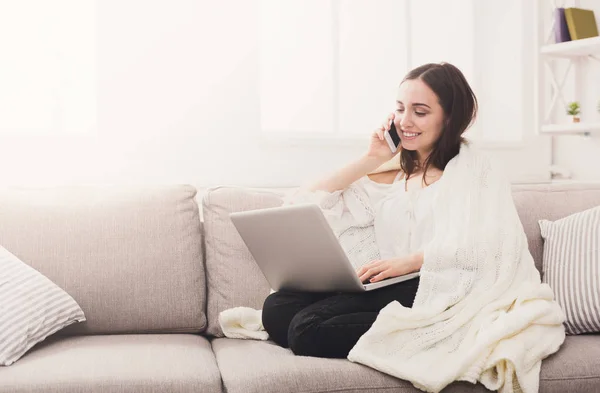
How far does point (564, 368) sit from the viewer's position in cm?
187

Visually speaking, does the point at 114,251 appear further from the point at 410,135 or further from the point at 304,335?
the point at 410,135

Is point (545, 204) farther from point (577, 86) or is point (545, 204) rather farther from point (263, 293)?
point (577, 86)

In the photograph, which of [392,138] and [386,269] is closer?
[386,269]

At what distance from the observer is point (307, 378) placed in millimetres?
1771

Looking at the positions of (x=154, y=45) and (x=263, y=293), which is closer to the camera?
(x=263, y=293)

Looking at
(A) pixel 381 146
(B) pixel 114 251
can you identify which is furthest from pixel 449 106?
(B) pixel 114 251

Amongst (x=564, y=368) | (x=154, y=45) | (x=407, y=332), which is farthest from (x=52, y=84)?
(x=564, y=368)

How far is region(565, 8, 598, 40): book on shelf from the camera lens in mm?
3375

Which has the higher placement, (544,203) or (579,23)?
(579,23)

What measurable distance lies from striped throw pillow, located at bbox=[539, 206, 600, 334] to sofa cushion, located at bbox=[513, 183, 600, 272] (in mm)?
42

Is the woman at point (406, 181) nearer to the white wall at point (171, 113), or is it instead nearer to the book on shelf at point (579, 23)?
the white wall at point (171, 113)

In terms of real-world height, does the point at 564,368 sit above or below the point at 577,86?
below

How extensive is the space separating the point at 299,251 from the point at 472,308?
1.50 ft

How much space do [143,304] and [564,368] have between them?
3.74ft
